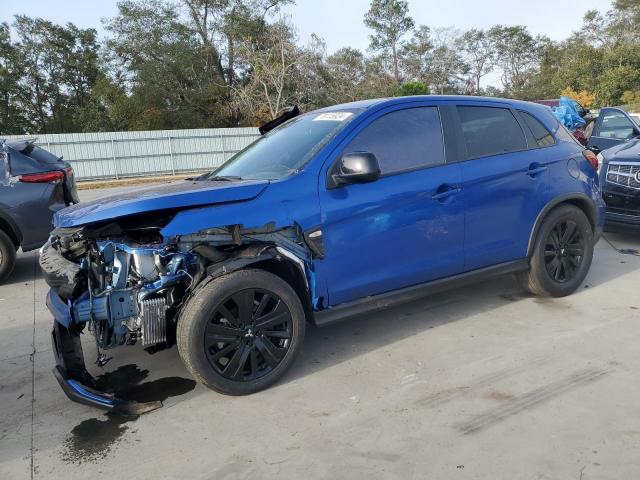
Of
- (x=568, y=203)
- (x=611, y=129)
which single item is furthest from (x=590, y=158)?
(x=611, y=129)

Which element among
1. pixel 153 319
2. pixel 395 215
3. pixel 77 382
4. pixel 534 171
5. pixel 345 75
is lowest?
pixel 77 382

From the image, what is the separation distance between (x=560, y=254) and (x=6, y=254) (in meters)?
6.18

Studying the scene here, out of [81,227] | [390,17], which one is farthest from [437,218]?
[390,17]

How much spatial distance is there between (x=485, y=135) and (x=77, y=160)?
23.1 m

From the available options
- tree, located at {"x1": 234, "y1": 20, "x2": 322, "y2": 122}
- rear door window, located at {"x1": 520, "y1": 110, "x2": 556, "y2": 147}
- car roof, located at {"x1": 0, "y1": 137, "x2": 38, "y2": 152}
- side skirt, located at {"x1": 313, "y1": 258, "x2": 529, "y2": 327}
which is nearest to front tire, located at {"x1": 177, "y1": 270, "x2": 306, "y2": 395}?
side skirt, located at {"x1": 313, "y1": 258, "x2": 529, "y2": 327}

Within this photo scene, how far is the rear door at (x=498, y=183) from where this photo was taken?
13.8 feet

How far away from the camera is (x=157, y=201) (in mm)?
3146

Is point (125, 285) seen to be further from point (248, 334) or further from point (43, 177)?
point (43, 177)

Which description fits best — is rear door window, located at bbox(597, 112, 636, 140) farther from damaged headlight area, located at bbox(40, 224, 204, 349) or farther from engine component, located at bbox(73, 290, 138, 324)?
engine component, located at bbox(73, 290, 138, 324)

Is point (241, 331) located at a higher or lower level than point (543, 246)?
lower

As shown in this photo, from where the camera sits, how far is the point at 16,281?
6.60 meters

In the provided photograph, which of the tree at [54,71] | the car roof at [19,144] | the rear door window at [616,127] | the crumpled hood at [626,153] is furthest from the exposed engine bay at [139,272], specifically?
the tree at [54,71]

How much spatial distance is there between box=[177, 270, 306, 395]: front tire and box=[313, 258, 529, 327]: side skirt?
0.73 ft

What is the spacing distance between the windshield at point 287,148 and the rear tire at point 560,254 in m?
2.13
